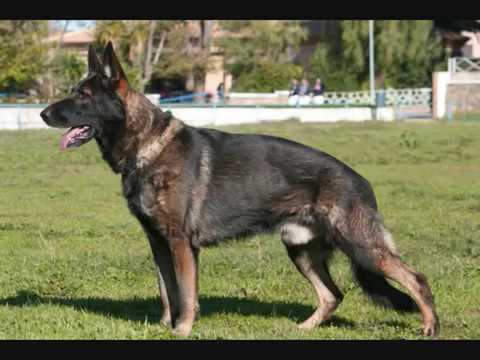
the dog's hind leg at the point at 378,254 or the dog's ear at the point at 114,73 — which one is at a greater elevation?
the dog's ear at the point at 114,73

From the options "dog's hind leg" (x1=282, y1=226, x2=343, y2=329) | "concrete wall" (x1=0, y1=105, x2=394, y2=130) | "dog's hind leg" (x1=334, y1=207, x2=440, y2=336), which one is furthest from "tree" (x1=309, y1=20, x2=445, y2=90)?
"dog's hind leg" (x1=334, y1=207, x2=440, y2=336)

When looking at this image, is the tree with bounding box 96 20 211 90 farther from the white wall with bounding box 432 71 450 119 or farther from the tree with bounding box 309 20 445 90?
the white wall with bounding box 432 71 450 119

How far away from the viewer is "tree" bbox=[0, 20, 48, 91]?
146 feet

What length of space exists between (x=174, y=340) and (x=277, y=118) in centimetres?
2805

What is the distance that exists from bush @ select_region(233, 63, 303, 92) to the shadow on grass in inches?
1909

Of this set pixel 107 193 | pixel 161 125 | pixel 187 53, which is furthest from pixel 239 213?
pixel 187 53

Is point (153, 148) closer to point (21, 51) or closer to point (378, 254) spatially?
point (378, 254)

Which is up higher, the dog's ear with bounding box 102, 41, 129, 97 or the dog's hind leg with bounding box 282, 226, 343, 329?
the dog's ear with bounding box 102, 41, 129, 97

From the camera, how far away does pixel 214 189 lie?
6.81 m

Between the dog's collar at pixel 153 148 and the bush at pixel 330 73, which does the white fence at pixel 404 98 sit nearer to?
the bush at pixel 330 73

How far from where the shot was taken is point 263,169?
6.84 meters

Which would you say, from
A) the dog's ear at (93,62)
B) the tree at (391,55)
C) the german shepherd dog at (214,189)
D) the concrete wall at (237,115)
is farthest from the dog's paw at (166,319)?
the tree at (391,55)

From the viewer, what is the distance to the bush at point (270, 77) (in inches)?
2201

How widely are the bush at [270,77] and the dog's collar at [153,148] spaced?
162 feet
